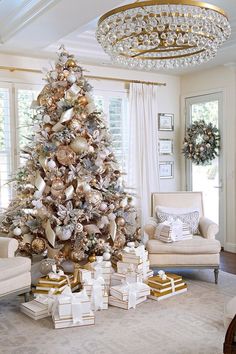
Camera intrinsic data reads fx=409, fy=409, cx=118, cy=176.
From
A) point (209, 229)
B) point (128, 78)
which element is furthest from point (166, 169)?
point (209, 229)

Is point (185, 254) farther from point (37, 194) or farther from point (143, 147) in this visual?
point (143, 147)

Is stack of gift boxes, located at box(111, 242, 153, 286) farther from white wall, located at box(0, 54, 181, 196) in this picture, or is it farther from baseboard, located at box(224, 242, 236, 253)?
white wall, located at box(0, 54, 181, 196)

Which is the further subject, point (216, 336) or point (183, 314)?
point (183, 314)

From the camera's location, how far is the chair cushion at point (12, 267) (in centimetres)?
349

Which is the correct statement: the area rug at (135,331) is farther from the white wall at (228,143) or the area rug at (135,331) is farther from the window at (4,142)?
the white wall at (228,143)

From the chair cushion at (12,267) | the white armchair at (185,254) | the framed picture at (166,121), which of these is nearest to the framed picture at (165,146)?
the framed picture at (166,121)

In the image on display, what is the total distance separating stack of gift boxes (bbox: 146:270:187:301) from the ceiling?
260 centimetres

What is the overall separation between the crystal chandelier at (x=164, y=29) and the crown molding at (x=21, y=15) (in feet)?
2.49

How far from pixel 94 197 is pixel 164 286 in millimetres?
1228

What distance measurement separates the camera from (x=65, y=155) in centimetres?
445

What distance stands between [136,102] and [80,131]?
1788 mm

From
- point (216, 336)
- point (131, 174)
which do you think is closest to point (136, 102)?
point (131, 174)

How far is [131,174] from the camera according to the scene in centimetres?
604

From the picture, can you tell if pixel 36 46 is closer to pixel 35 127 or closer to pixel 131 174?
pixel 35 127
